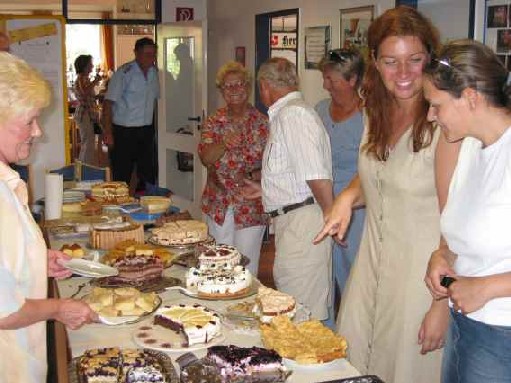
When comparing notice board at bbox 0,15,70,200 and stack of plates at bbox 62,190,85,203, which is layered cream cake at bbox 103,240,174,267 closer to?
stack of plates at bbox 62,190,85,203

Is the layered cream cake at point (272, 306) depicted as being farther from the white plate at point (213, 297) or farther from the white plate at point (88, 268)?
the white plate at point (88, 268)

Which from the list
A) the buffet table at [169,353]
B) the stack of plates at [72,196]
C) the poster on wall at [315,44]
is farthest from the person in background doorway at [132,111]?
the buffet table at [169,353]

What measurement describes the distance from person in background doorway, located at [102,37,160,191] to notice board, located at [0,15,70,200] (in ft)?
3.46

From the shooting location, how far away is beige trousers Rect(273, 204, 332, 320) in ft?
10.1

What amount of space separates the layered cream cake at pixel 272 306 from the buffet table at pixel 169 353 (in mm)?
66

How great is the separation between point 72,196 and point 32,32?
99.6 inches

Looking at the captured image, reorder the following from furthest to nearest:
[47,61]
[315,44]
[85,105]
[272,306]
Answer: [85,105]
[47,61]
[315,44]
[272,306]

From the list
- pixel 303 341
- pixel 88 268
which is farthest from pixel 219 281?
pixel 303 341

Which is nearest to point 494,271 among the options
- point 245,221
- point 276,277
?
point 276,277

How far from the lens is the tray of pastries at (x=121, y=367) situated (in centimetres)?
157

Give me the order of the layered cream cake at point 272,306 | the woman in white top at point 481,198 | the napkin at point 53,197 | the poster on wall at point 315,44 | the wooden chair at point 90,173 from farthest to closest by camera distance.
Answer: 1. the poster on wall at point 315,44
2. the wooden chair at point 90,173
3. the napkin at point 53,197
4. the layered cream cake at point 272,306
5. the woman in white top at point 481,198

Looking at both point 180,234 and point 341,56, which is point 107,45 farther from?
point 180,234

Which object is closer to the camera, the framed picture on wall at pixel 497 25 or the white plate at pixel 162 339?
the white plate at pixel 162 339

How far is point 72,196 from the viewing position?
377 centimetres
